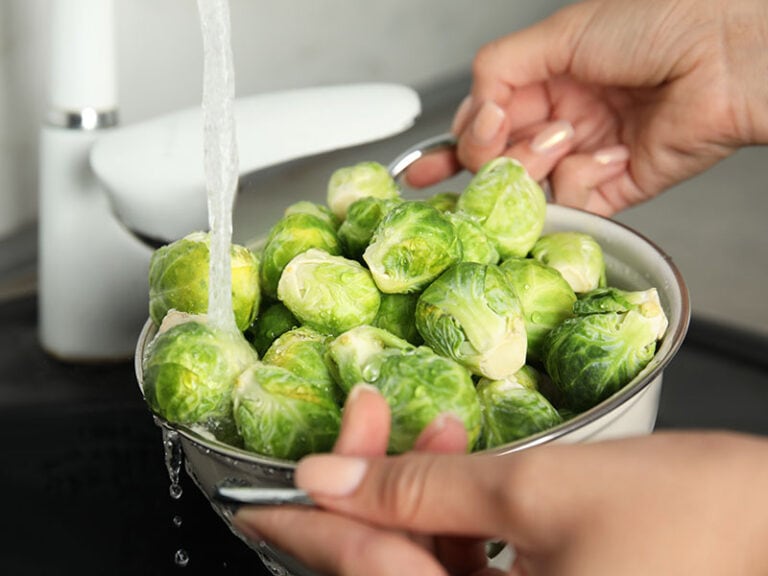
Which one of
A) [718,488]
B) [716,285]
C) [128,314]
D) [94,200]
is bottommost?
[716,285]

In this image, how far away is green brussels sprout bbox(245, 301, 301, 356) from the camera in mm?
706

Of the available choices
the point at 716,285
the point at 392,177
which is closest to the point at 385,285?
the point at 392,177

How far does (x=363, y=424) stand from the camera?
461 millimetres

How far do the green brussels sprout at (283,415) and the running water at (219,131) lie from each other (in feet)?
0.27

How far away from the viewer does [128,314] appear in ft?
3.17

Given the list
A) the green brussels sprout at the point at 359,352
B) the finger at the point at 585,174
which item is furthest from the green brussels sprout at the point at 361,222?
the finger at the point at 585,174

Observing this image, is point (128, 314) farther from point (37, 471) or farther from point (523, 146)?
point (523, 146)

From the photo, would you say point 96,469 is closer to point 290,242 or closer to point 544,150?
point 290,242

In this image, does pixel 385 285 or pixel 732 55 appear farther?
pixel 732 55

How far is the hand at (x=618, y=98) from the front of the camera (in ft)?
3.17

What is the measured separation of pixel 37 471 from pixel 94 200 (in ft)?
0.87

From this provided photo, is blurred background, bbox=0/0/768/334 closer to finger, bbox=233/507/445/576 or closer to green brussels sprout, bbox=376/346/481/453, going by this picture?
green brussels sprout, bbox=376/346/481/453

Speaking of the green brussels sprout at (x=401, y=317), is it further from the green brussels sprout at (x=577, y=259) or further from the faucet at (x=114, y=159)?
the faucet at (x=114, y=159)

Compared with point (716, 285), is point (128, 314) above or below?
above
